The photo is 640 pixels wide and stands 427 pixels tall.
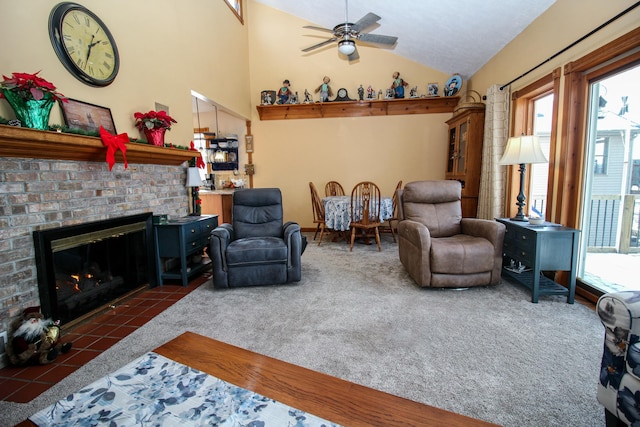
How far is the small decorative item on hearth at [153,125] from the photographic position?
9.14ft

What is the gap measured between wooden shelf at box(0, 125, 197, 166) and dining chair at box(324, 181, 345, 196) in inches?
131

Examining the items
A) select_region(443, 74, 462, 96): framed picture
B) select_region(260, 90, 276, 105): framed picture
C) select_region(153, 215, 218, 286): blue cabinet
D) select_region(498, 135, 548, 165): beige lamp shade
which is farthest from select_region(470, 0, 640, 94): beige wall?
select_region(153, 215, 218, 286): blue cabinet

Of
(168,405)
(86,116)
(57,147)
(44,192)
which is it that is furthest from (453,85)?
(168,405)

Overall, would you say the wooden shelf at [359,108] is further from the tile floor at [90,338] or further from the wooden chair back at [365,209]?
the tile floor at [90,338]

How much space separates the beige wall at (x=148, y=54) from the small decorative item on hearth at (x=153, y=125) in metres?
0.08

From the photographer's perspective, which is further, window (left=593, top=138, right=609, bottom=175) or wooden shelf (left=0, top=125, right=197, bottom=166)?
window (left=593, top=138, right=609, bottom=175)

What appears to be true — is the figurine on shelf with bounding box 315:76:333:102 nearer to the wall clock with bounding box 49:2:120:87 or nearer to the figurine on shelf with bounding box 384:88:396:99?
the figurine on shelf with bounding box 384:88:396:99

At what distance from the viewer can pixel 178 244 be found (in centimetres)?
298

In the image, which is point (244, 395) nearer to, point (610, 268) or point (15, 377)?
point (15, 377)

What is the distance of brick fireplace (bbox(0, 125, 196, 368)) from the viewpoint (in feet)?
5.69

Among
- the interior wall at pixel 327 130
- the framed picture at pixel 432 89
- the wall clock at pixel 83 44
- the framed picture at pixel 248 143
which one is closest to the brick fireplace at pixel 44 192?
the wall clock at pixel 83 44

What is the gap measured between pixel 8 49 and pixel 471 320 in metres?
3.45

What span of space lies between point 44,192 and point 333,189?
4.23m

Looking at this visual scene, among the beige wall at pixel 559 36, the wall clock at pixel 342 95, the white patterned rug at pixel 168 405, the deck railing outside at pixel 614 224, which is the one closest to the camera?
the white patterned rug at pixel 168 405
